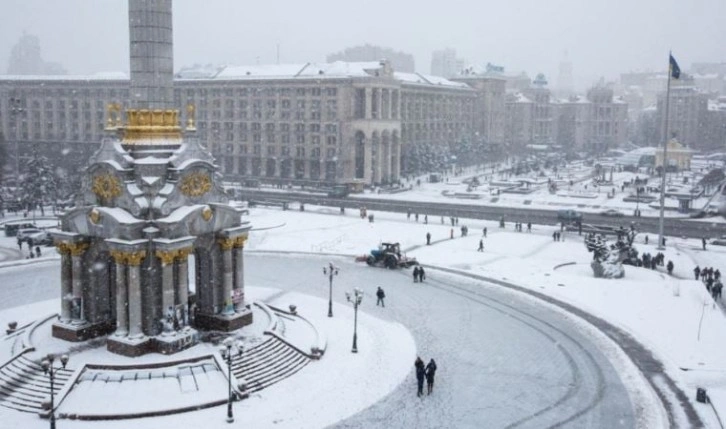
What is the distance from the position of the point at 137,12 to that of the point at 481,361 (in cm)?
2243

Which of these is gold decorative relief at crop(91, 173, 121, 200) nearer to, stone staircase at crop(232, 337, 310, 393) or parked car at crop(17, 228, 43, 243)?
stone staircase at crop(232, 337, 310, 393)

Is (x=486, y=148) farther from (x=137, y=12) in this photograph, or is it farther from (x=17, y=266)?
(x=137, y=12)

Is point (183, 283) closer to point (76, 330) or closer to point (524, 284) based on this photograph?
point (76, 330)

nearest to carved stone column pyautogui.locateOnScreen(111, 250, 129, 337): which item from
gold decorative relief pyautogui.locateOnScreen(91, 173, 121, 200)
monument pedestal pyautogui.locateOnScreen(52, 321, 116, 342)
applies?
monument pedestal pyautogui.locateOnScreen(52, 321, 116, 342)

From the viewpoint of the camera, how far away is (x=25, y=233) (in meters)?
62.8

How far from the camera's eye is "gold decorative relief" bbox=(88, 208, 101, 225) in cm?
3112

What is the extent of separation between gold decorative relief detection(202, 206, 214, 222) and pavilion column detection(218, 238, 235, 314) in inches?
61.0

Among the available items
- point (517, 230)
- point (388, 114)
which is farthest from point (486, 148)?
point (517, 230)

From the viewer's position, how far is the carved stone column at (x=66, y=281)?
32406mm

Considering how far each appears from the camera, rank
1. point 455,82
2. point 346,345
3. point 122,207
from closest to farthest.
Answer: point 122,207 < point 346,345 < point 455,82

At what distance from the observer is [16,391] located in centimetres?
2766

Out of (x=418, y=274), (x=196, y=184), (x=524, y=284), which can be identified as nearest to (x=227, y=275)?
(x=196, y=184)

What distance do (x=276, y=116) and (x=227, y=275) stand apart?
85922 mm

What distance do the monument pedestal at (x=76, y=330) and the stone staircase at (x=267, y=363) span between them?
7.43 meters
